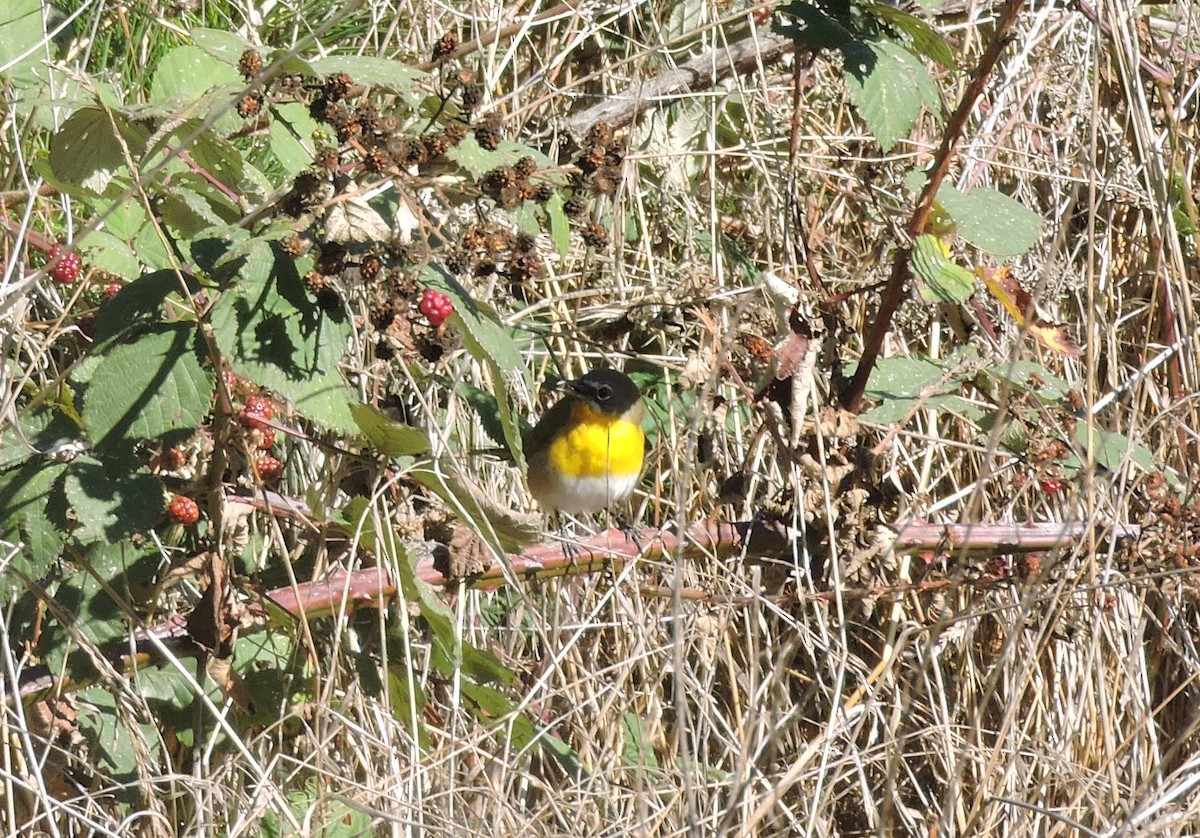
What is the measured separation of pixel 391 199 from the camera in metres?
2.01

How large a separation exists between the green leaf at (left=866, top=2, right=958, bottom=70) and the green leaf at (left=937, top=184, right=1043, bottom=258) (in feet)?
0.85

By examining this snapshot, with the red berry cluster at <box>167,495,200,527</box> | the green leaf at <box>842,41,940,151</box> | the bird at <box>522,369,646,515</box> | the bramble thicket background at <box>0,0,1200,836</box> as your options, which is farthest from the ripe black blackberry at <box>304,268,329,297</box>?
the bird at <box>522,369,646,515</box>

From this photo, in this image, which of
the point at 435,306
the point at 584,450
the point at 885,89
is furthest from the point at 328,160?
the point at 584,450

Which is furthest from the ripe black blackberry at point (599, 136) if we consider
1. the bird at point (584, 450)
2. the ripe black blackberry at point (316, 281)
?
the bird at point (584, 450)

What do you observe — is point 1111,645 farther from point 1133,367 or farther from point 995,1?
point 995,1

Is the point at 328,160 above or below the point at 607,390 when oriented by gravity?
above

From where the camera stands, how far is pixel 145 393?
77.2 inches

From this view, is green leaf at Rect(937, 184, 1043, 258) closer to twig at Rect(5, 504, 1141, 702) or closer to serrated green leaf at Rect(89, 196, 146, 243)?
twig at Rect(5, 504, 1141, 702)

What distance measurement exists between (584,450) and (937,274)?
1.66 metres

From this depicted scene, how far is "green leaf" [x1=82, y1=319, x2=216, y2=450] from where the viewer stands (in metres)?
1.96

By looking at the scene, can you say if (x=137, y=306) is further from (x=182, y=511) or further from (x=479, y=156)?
(x=479, y=156)

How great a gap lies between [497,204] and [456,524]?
31.7 inches

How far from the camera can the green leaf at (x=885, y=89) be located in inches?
96.9

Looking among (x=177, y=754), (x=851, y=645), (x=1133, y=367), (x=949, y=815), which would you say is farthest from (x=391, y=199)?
(x=1133, y=367)
